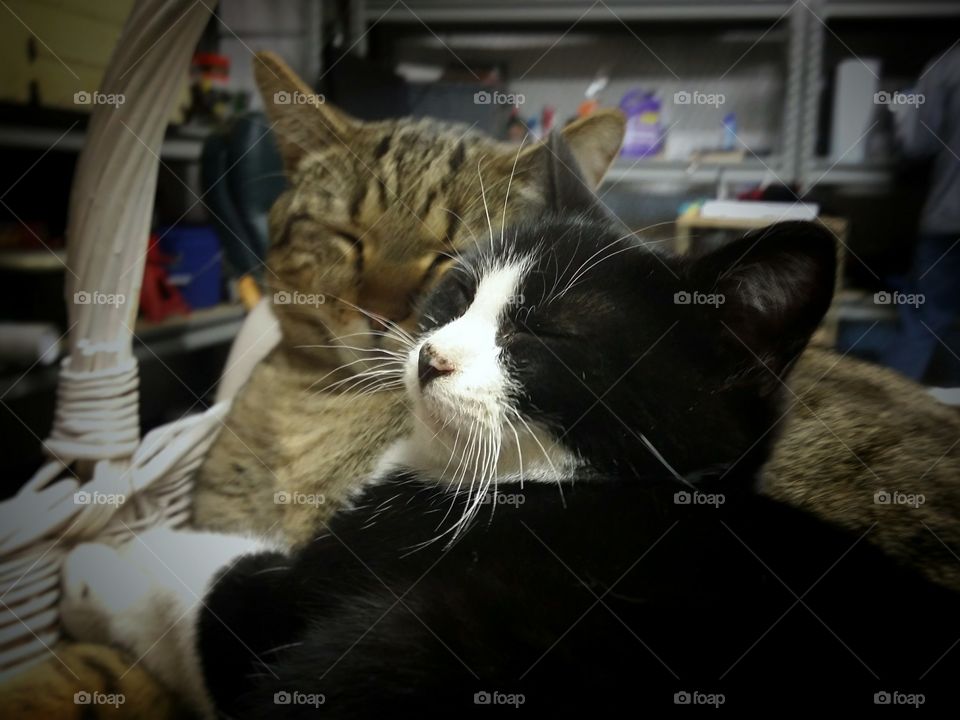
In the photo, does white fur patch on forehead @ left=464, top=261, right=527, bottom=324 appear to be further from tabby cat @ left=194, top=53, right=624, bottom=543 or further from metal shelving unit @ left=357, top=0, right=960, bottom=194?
metal shelving unit @ left=357, top=0, right=960, bottom=194

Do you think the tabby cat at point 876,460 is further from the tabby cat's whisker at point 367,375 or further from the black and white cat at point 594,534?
the tabby cat's whisker at point 367,375

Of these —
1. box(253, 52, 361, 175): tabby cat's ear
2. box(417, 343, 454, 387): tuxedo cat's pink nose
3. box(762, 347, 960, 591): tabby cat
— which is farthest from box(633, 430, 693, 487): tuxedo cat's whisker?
box(253, 52, 361, 175): tabby cat's ear

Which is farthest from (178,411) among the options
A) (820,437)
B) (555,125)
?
(820,437)

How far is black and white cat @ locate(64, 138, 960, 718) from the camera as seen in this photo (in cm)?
72

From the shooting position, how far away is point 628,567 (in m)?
0.78

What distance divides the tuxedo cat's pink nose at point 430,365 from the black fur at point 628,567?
69mm

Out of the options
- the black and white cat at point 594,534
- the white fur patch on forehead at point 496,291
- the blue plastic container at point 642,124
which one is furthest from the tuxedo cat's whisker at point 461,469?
the blue plastic container at point 642,124

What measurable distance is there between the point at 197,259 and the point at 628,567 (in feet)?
2.21

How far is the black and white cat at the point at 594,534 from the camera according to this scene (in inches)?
28.3

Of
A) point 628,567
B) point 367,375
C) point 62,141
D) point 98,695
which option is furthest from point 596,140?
point 98,695

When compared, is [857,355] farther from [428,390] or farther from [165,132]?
[165,132]

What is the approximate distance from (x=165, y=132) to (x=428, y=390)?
20.5 inches

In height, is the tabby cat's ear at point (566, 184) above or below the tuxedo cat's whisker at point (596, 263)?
above

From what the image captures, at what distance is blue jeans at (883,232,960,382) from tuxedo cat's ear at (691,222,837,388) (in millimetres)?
204
